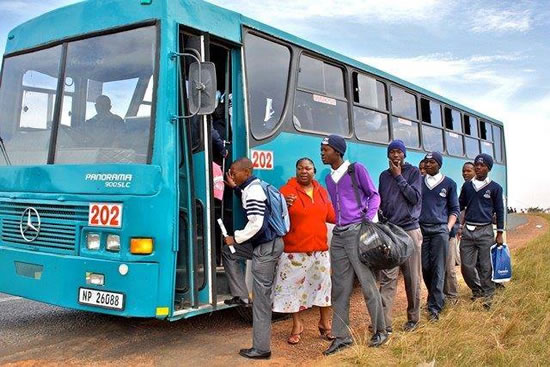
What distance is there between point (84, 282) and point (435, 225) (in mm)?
3532

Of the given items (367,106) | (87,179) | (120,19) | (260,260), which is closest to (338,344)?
(260,260)

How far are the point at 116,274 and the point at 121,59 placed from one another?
185 cm

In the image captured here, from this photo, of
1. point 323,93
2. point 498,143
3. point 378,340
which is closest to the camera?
point 378,340

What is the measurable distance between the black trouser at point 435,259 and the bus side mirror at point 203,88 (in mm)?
2762

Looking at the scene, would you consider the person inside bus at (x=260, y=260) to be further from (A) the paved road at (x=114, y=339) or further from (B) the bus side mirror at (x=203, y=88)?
(B) the bus side mirror at (x=203, y=88)

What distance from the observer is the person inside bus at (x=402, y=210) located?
544 cm

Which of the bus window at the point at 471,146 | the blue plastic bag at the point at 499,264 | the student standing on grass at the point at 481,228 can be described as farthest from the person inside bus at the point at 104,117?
the bus window at the point at 471,146

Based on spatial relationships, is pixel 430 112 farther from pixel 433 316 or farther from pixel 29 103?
pixel 29 103

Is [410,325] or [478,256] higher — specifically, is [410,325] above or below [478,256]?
below

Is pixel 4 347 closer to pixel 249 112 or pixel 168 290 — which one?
pixel 168 290

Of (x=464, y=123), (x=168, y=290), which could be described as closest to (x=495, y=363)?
(x=168, y=290)

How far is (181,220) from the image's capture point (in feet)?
16.3

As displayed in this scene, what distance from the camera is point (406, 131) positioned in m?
9.12

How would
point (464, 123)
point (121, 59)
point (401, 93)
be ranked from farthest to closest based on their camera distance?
point (464, 123), point (401, 93), point (121, 59)
